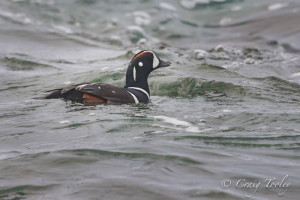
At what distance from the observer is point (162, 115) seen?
8109mm

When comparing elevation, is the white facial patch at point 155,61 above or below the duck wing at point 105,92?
above

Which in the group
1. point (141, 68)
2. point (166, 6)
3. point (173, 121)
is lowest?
point (173, 121)

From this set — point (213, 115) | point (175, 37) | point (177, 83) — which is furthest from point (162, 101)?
point (175, 37)

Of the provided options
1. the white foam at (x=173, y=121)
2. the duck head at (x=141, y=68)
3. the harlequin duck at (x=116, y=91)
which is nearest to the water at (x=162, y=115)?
the white foam at (x=173, y=121)

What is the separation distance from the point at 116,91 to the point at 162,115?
1.08m

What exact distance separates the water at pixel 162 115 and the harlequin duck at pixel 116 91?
19 cm

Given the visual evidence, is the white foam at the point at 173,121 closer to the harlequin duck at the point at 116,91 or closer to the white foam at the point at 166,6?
the harlequin duck at the point at 116,91

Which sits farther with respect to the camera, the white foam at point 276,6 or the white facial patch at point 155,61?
the white foam at point 276,6

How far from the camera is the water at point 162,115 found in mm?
5387

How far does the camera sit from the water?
5387mm

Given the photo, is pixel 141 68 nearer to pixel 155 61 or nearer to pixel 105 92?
pixel 155 61

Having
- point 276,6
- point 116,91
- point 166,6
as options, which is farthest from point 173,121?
point 166,6

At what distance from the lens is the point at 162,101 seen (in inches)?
373

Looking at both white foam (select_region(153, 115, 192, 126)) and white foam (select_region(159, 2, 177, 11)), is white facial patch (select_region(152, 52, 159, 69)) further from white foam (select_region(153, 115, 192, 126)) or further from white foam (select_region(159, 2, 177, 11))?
white foam (select_region(159, 2, 177, 11))
